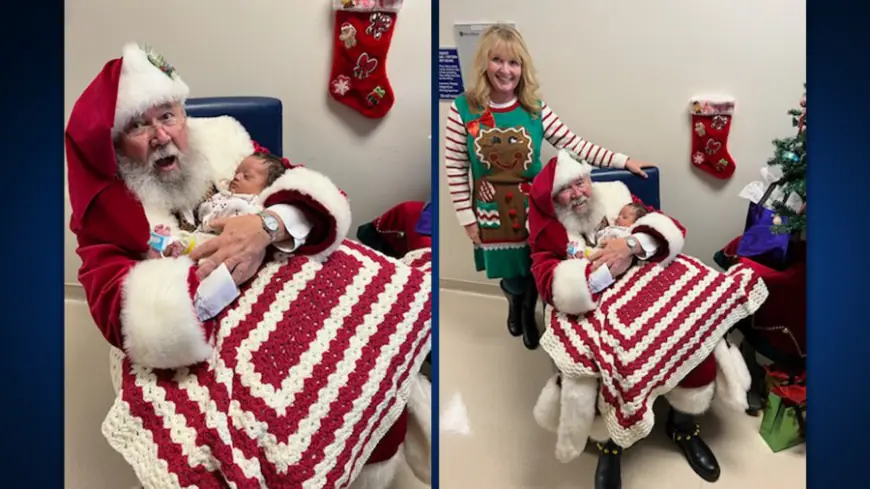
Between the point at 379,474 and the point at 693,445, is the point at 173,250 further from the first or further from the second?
the point at 693,445

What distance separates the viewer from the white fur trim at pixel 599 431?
1.19m

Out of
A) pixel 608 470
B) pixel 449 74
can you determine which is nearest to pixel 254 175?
pixel 449 74

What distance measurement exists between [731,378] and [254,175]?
2.92 feet

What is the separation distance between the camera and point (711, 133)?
1188mm

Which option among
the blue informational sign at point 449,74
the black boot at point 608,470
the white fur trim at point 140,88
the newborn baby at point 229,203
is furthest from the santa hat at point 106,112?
the black boot at point 608,470

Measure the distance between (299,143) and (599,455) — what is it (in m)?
0.75

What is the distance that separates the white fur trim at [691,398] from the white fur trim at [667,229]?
0.76ft

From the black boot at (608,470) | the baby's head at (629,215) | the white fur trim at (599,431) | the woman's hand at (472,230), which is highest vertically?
the baby's head at (629,215)

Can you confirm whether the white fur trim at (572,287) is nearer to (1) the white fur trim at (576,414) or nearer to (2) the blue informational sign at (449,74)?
(1) the white fur trim at (576,414)

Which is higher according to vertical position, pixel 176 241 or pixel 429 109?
pixel 429 109

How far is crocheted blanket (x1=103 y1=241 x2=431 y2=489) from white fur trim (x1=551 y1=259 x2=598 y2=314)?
270 mm
